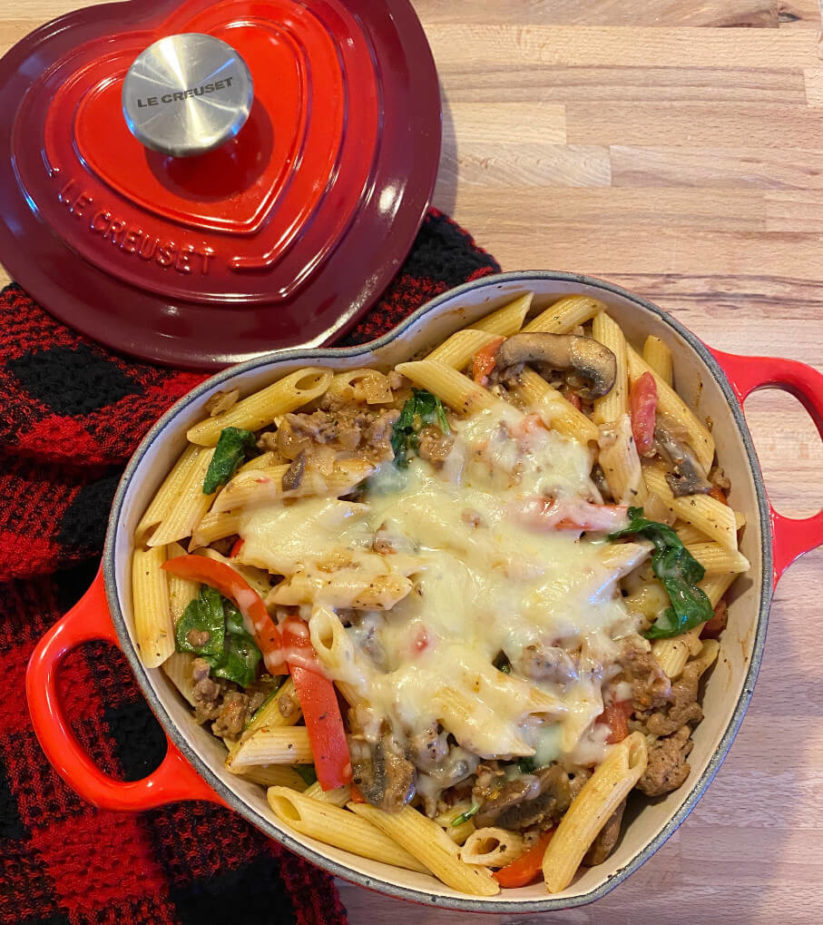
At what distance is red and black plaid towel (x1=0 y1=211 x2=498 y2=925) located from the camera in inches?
72.2

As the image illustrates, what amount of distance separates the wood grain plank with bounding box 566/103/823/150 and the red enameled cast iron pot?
651 millimetres

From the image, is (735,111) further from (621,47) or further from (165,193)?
(165,193)

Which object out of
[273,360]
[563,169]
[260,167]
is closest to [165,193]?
[260,167]

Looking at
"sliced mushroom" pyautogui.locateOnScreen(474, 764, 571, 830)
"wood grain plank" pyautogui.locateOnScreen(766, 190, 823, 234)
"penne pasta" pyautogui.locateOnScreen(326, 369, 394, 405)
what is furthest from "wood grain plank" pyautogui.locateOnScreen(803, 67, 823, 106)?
"sliced mushroom" pyautogui.locateOnScreen(474, 764, 571, 830)

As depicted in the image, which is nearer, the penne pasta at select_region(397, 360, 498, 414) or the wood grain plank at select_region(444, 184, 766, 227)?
the penne pasta at select_region(397, 360, 498, 414)

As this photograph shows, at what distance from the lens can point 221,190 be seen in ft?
6.12

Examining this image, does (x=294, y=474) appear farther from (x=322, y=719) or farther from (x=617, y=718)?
(x=617, y=718)

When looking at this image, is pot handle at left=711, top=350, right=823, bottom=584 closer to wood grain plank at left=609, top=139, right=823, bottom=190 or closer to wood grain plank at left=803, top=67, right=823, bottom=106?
wood grain plank at left=609, top=139, right=823, bottom=190

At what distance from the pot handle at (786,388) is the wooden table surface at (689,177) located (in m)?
0.39

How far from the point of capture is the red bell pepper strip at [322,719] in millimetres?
1538

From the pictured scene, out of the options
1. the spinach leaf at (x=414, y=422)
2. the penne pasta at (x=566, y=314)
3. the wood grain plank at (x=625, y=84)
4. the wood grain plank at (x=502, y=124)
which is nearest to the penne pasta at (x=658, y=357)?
the penne pasta at (x=566, y=314)

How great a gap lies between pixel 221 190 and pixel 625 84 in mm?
1130

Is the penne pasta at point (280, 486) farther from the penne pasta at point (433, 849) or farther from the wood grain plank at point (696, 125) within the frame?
the wood grain plank at point (696, 125)

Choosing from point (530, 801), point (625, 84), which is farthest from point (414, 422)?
point (625, 84)
